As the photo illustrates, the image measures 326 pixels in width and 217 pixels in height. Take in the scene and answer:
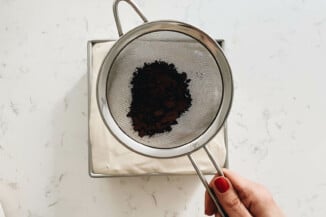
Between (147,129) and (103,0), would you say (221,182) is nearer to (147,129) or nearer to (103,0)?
(147,129)

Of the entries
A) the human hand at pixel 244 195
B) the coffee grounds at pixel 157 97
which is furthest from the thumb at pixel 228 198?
the coffee grounds at pixel 157 97

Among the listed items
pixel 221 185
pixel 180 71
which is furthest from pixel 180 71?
pixel 221 185

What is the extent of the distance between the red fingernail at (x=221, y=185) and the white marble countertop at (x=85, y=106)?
175 millimetres

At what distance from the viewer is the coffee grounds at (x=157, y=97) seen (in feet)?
2.20

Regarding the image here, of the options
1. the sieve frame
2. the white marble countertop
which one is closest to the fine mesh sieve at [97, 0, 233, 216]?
the sieve frame

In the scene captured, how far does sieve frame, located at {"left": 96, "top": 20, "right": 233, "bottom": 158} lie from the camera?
64cm

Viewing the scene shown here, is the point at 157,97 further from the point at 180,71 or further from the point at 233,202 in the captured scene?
the point at 233,202

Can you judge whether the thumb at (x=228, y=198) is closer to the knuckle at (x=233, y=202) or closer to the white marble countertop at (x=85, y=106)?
the knuckle at (x=233, y=202)

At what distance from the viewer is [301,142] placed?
822 millimetres

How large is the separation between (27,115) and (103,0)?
0.80 ft

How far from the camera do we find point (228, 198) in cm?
62

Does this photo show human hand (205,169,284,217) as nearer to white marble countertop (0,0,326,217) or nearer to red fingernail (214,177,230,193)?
red fingernail (214,177,230,193)

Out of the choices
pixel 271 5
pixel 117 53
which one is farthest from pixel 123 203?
pixel 271 5

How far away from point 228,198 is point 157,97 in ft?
0.58
